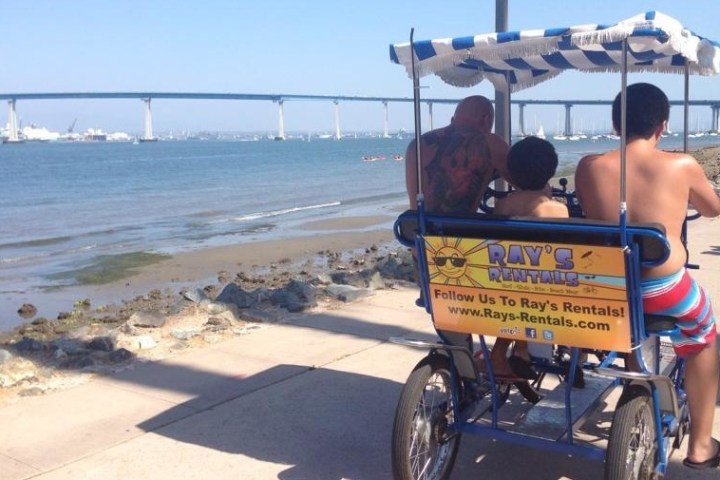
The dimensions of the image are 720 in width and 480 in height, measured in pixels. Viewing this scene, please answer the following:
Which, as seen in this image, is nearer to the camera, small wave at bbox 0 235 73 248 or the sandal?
the sandal

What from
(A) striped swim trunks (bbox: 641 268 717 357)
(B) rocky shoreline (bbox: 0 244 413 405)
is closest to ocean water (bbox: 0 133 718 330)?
(B) rocky shoreline (bbox: 0 244 413 405)

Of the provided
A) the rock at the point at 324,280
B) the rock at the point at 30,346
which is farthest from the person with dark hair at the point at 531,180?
the rock at the point at 324,280

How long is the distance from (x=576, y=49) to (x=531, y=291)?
1.37 meters

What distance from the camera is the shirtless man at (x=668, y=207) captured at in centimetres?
334

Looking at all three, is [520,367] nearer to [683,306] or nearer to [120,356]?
[683,306]

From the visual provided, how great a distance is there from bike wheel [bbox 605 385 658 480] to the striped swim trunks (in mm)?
324

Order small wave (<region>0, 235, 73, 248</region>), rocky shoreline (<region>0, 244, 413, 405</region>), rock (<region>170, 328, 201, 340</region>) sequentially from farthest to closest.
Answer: small wave (<region>0, 235, 73, 248</region>), rock (<region>170, 328, 201, 340</region>), rocky shoreline (<region>0, 244, 413, 405</region>)

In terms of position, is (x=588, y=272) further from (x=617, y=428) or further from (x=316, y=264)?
(x=316, y=264)

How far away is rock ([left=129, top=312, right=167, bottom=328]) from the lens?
7.20m

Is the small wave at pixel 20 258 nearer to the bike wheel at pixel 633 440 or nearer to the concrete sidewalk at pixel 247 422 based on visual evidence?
the concrete sidewalk at pixel 247 422

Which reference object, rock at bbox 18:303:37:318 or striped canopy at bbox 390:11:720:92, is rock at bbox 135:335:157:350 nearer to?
striped canopy at bbox 390:11:720:92

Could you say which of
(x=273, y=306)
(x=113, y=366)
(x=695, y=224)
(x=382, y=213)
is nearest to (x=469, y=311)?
(x=113, y=366)

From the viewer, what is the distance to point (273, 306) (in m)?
7.68

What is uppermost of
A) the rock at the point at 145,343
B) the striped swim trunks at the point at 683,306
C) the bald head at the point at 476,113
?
the bald head at the point at 476,113
